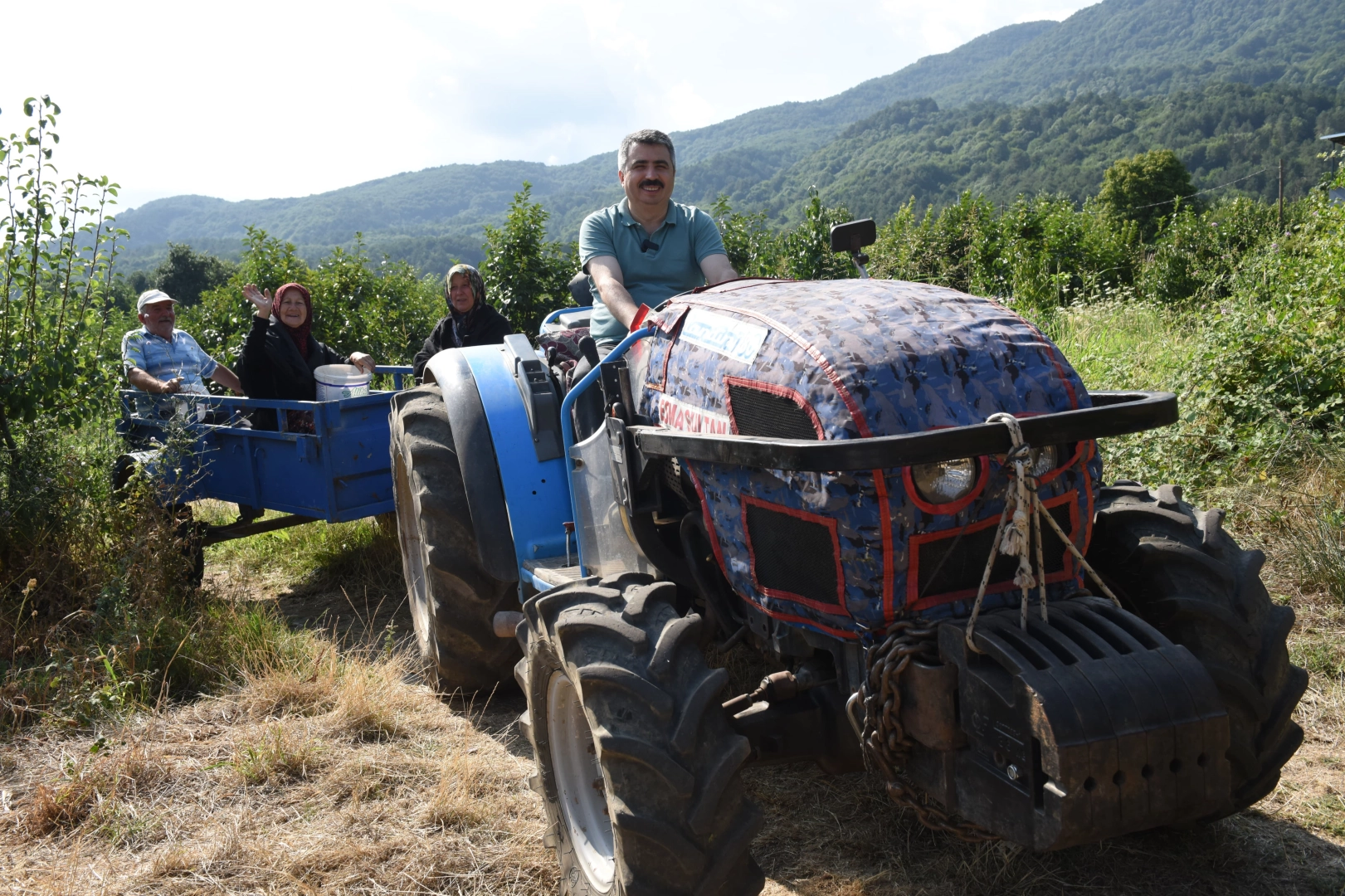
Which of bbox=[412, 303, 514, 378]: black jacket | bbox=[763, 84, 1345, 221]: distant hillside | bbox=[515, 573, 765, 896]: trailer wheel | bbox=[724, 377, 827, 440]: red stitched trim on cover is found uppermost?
bbox=[763, 84, 1345, 221]: distant hillside

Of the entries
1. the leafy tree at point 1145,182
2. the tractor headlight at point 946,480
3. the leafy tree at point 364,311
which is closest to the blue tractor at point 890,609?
the tractor headlight at point 946,480

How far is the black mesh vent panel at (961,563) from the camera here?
7.61 ft

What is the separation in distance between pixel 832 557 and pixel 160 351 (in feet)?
18.5

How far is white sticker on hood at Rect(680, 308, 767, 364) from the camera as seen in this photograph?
260 cm

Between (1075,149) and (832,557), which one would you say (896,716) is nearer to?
(832,557)

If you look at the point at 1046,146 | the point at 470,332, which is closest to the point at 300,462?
the point at 470,332

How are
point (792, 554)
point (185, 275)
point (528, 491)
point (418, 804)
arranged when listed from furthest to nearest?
point (185, 275) → point (528, 491) → point (418, 804) → point (792, 554)

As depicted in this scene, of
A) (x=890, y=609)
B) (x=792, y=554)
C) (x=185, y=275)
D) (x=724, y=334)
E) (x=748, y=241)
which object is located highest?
(x=185, y=275)

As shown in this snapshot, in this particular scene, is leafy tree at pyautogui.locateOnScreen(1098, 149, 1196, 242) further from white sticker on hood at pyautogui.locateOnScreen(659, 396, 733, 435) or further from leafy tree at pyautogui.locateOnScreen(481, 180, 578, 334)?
white sticker on hood at pyautogui.locateOnScreen(659, 396, 733, 435)

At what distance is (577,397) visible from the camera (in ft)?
10.9

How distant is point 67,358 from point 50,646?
61.7 inches

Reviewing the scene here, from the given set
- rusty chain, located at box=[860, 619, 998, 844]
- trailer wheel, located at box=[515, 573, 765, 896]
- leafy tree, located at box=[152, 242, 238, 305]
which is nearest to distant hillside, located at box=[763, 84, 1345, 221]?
leafy tree, located at box=[152, 242, 238, 305]

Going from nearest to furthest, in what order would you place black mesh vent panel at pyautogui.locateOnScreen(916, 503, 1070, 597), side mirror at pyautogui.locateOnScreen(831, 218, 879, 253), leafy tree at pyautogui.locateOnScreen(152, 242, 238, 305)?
black mesh vent panel at pyautogui.locateOnScreen(916, 503, 1070, 597), side mirror at pyautogui.locateOnScreen(831, 218, 879, 253), leafy tree at pyautogui.locateOnScreen(152, 242, 238, 305)

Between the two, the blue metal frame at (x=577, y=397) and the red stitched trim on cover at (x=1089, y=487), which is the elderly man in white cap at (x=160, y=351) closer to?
the blue metal frame at (x=577, y=397)
